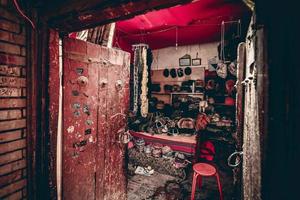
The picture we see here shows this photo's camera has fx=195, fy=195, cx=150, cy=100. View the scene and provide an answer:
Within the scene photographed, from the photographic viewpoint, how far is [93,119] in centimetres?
299

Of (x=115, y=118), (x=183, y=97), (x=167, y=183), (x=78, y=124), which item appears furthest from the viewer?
(x=183, y=97)

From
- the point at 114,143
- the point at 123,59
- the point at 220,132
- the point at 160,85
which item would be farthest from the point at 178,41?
the point at 114,143

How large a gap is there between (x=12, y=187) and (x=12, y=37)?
4.83ft

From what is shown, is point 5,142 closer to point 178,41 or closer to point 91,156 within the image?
point 91,156

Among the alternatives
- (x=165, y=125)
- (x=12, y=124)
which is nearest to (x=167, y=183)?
(x=165, y=125)

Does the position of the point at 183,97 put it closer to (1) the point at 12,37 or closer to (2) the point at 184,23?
(2) the point at 184,23

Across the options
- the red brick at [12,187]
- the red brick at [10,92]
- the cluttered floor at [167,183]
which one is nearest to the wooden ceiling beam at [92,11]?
the red brick at [10,92]

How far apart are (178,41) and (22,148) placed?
6.91 meters

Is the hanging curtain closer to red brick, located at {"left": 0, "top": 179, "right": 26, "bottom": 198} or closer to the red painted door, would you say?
the red painted door

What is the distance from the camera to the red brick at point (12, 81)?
182cm

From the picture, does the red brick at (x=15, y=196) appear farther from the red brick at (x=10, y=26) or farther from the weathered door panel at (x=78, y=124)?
the red brick at (x=10, y=26)

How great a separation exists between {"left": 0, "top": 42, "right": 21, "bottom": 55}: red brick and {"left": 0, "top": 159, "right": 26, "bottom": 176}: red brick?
3.59 ft

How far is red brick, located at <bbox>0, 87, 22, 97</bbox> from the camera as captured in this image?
183 centimetres

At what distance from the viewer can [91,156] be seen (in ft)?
9.90
